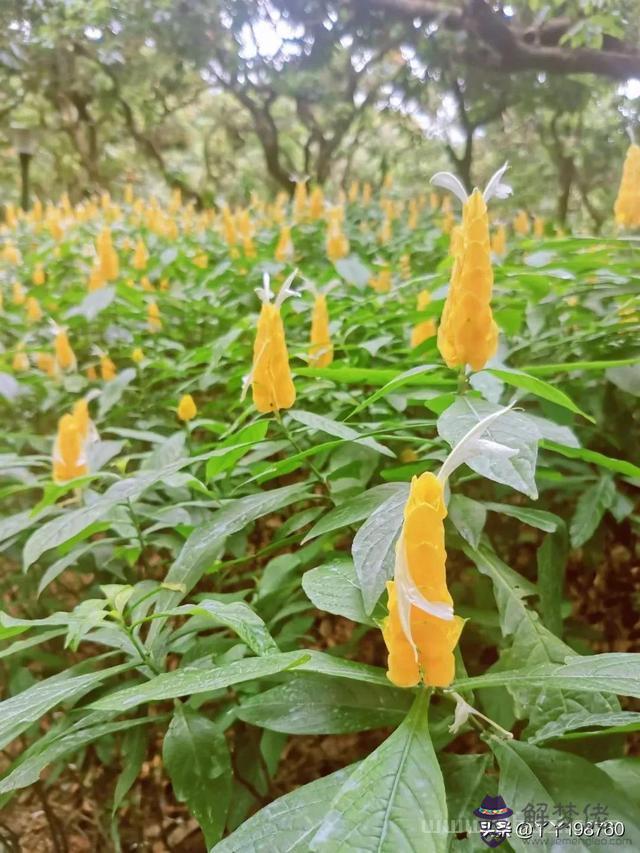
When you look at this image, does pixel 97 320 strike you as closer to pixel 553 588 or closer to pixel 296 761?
pixel 296 761

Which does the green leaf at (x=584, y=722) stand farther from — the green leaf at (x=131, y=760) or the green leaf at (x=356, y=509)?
the green leaf at (x=131, y=760)

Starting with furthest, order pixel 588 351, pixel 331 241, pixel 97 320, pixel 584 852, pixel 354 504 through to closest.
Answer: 1. pixel 331 241
2. pixel 97 320
3. pixel 588 351
4. pixel 354 504
5. pixel 584 852

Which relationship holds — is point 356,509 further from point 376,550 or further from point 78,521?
point 78,521

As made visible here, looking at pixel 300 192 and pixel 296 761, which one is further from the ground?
pixel 300 192

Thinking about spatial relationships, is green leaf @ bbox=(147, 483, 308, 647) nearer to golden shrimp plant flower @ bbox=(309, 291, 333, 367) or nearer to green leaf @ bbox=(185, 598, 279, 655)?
green leaf @ bbox=(185, 598, 279, 655)

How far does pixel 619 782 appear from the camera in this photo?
2.11 ft

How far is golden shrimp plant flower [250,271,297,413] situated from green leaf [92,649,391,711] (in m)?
0.39

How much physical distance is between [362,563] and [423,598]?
120 mm

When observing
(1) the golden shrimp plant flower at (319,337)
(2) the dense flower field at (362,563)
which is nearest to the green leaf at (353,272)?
(2) the dense flower field at (362,563)

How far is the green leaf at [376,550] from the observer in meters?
0.61

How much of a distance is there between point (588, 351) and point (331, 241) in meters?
1.41

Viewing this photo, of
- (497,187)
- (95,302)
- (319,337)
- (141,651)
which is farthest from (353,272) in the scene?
(141,651)

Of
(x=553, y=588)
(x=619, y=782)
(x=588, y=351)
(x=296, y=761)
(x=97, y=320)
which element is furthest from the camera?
(x=97, y=320)

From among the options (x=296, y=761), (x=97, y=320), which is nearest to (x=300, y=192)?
(x=97, y=320)
